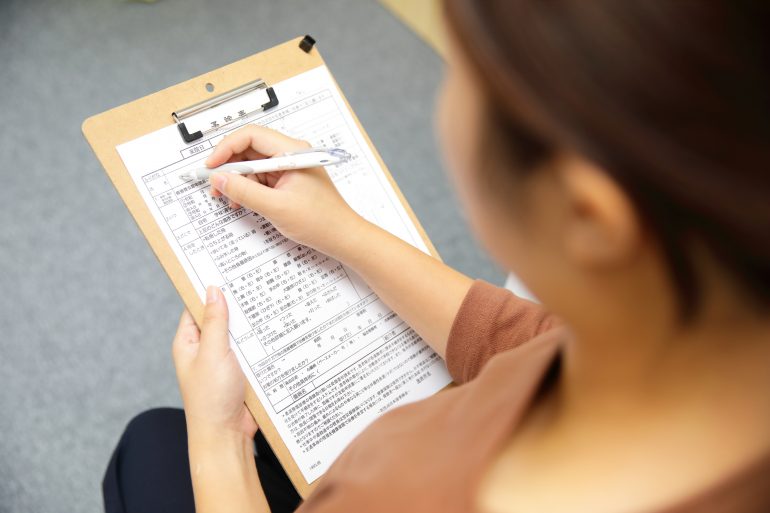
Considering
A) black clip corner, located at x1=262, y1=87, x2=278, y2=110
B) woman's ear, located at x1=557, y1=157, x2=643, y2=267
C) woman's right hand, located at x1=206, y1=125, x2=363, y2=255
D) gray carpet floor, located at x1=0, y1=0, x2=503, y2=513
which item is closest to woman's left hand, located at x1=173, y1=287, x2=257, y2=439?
woman's right hand, located at x1=206, y1=125, x2=363, y2=255

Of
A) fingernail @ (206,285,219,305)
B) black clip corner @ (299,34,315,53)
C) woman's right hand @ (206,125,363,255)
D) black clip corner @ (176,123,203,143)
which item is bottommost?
fingernail @ (206,285,219,305)

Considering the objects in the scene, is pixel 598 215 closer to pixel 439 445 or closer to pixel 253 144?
pixel 439 445

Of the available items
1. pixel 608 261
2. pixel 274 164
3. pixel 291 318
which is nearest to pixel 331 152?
pixel 274 164

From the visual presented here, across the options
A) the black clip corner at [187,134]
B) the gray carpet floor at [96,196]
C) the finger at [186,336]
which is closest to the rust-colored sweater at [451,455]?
the finger at [186,336]

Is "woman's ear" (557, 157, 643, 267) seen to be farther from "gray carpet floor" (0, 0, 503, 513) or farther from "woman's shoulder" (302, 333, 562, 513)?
"gray carpet floor" (0, 0, 503, 513)

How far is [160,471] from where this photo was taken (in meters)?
0.85

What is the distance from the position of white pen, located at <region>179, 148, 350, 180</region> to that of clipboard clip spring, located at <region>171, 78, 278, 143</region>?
1.8 inches

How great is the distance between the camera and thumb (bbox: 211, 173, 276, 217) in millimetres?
701

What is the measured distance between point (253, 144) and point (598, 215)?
510 millimetres

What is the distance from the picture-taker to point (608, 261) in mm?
320

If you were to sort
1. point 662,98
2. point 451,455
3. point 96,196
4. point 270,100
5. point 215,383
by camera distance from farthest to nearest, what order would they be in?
point 96,196 < point 270,100 < point 215,383 < point 451,455 < point 662,98

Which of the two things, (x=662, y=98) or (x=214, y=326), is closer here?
(x=662, y=98)

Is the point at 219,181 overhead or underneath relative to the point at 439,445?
overhead

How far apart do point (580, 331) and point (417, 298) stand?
1.19 ft
